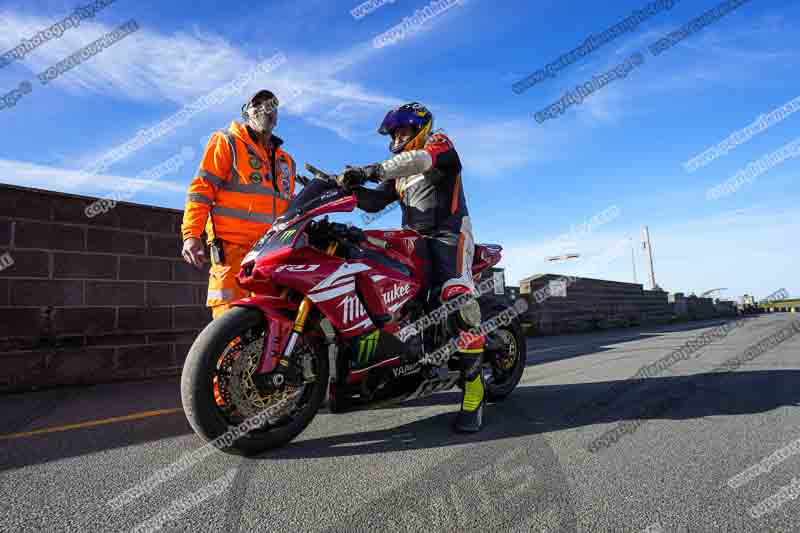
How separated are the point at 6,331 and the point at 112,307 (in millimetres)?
864

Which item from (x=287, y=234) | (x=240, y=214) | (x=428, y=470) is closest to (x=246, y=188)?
(x=240, y=214)

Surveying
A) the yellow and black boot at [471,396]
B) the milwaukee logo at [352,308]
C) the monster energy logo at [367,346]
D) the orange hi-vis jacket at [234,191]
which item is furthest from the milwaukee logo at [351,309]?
the orange hi-vis jacket at [234,191]

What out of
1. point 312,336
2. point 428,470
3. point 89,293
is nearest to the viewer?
point 428,470

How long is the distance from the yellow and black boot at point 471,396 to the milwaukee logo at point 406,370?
33 centimetres

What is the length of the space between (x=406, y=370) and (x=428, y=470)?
0.85 metres

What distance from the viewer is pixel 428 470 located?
1937mm

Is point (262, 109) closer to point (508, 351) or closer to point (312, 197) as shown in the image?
point (312, 197)

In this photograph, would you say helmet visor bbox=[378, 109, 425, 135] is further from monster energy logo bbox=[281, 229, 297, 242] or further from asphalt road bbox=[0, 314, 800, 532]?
asphalt road bbox=[0, 314, 800, 532]

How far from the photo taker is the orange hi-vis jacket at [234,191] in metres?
3.11

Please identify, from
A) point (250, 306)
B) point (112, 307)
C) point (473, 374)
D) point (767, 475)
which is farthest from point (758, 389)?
point (112, 307)

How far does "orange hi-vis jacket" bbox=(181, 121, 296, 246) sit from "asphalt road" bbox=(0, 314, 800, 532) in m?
1.28

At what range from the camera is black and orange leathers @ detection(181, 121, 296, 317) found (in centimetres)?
311

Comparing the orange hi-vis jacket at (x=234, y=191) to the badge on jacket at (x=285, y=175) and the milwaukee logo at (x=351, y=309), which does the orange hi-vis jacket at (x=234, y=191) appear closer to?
the badge on jacket at (x=285, y=175)

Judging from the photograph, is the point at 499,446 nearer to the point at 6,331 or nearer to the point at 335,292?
the point at 335,292
